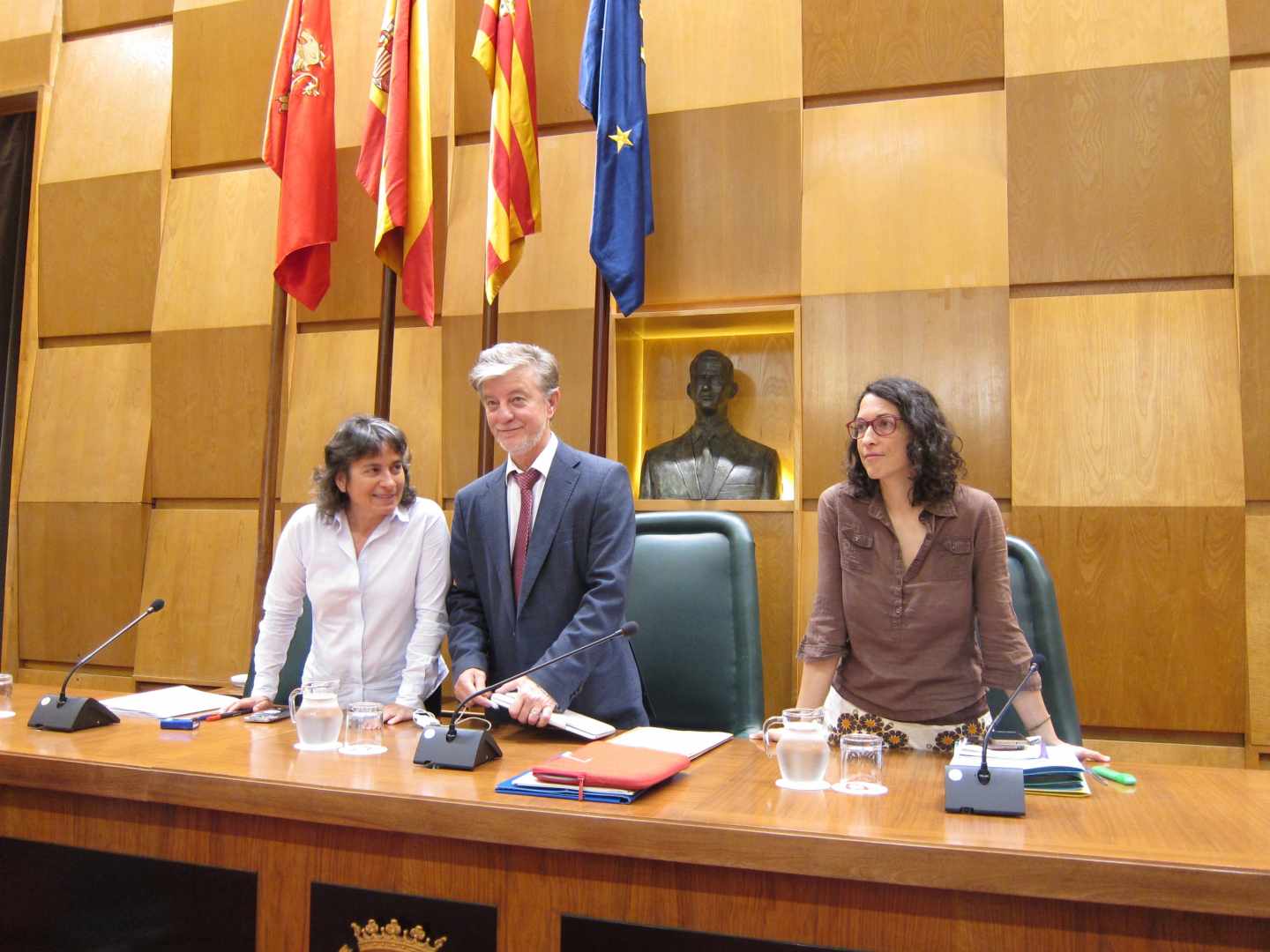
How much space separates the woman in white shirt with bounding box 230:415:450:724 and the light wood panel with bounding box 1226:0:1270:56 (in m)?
2.68

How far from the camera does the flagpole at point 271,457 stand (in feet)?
12.0

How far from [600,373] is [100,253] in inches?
91.8

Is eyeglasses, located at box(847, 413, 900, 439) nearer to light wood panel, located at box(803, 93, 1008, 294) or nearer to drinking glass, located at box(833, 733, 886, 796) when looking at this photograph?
drinking glass, located at box(833, 733, 886, 796)

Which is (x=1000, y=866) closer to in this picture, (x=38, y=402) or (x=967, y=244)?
(x=967, y=244)

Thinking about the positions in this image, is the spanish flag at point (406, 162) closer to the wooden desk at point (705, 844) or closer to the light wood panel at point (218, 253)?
the light wood panel at point (218, 253)

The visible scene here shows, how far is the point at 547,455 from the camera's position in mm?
2164

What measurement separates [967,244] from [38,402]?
3739 mm

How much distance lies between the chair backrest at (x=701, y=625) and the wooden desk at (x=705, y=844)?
658 millimetres

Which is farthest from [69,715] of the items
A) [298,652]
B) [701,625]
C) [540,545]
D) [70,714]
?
[701,625]

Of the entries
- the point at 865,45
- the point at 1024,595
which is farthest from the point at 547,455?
the point at 865,45

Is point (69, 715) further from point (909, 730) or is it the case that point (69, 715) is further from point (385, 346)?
point (385, 346)

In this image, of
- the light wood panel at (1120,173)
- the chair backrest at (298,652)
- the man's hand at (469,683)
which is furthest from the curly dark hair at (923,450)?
the chair backrest at (298,652)

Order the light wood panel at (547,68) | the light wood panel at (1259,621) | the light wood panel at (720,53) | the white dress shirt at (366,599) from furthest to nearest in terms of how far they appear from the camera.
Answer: the light wood panel at (547,68), the light wood panel at (720,53), the light wood panel at (1259,621), the white dress shirt at (366,599)

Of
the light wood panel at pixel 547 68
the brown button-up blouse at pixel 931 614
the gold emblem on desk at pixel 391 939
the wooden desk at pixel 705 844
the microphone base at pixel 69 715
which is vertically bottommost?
the gold emblem on desk at pixel 391 939
